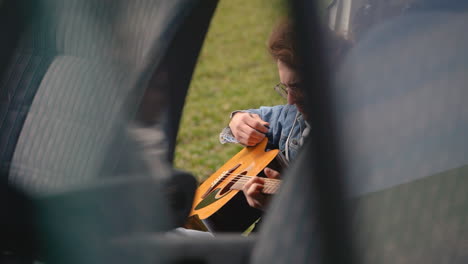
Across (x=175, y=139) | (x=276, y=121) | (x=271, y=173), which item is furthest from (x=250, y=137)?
(x=175, y=139)

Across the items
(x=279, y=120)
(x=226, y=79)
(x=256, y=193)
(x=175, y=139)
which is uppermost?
(x=175, y=139)

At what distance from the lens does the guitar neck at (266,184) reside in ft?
4.67

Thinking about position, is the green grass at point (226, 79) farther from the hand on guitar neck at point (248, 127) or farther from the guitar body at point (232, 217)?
the guitar body at point (232, 217)

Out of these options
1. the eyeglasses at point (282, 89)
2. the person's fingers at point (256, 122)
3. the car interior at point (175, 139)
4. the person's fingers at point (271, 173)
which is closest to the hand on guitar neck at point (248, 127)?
the person's fingers at point (256, 122)

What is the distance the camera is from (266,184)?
4.98ft

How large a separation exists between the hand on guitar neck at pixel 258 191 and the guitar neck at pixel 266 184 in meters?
0.01

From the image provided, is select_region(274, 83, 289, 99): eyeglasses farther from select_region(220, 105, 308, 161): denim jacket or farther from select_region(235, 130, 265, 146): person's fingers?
select_region(235, 130, 265, 146): person's fingers

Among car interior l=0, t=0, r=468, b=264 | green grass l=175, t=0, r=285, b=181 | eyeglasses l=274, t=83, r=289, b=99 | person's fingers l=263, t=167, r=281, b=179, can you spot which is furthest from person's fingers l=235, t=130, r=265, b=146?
car interior l=0, t=0, r=468, b=264

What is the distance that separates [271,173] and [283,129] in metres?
0.15

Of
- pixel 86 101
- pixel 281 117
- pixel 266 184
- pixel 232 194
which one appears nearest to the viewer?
pixel 86 101

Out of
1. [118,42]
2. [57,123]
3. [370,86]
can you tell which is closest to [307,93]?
[370,86]

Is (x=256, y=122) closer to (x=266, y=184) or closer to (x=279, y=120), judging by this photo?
(x=279, y=120)

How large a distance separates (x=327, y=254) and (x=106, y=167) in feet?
1.40

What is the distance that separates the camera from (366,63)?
116 cm
